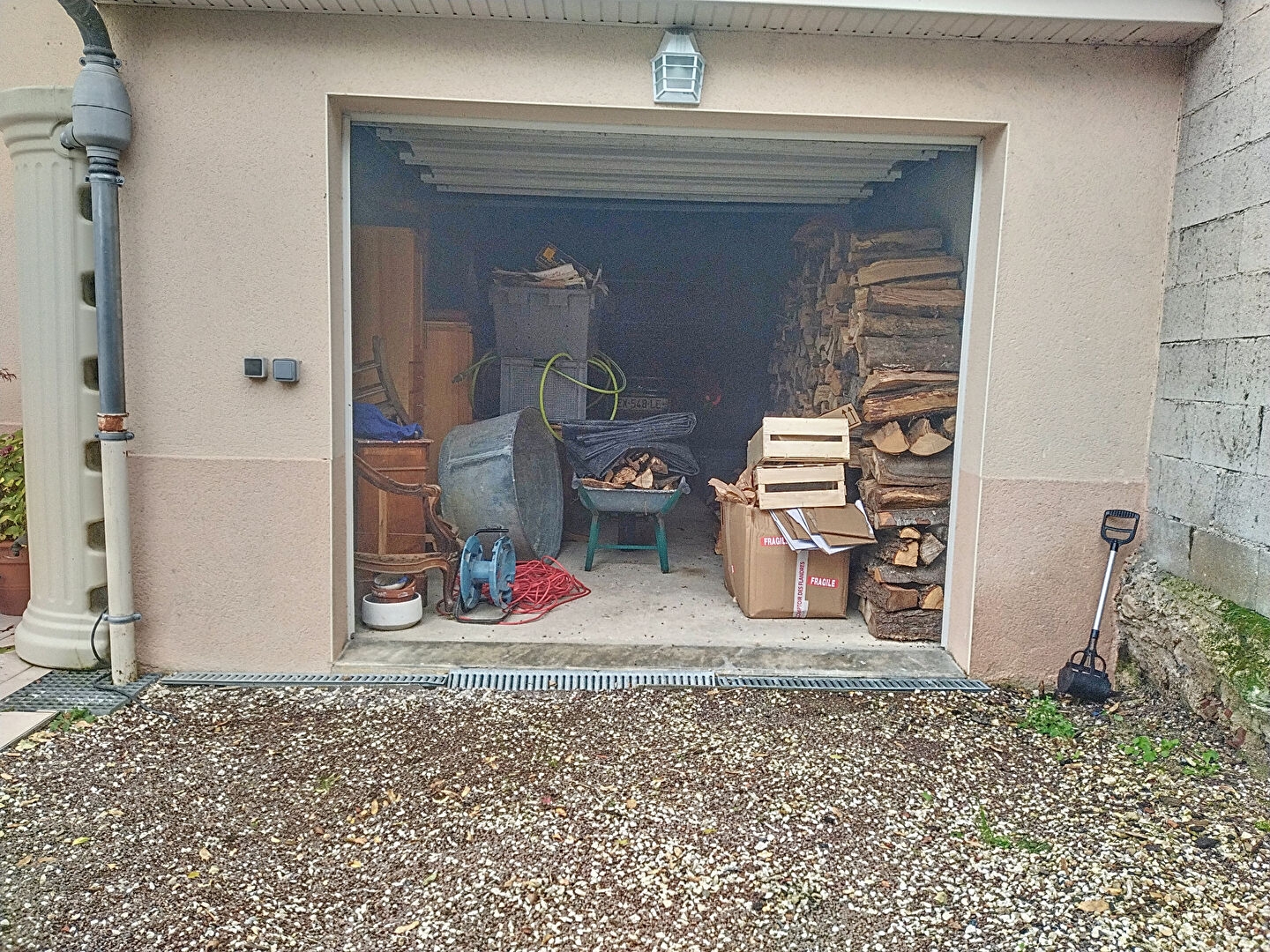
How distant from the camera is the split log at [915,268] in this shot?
4.77 meters

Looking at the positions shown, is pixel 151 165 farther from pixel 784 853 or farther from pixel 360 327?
pixel 784 853

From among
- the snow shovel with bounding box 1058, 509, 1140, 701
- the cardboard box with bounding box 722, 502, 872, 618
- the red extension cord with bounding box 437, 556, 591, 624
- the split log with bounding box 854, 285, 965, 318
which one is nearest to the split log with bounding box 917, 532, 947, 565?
the cardboard box with bounding box 722, 502, 872, 618

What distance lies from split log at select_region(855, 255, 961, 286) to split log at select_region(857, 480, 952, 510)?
115 centimetres

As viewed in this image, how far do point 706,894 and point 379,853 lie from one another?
0.96 metres

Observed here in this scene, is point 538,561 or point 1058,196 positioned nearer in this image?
point 1058,196

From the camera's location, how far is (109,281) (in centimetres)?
357

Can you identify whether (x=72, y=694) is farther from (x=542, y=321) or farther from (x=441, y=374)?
(x=542, y=321)

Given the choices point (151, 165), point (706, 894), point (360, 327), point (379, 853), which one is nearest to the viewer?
point (706, 894)

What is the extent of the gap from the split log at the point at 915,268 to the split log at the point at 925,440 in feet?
2.68

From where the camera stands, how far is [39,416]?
12.3ft

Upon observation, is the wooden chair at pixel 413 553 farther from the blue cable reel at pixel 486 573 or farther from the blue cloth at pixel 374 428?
the blue cloth at pixel 374 428

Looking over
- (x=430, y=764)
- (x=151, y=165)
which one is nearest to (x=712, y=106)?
(x=151, y=165)

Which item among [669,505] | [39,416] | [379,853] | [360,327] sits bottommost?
[379,853]

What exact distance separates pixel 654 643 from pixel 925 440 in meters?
1.69
